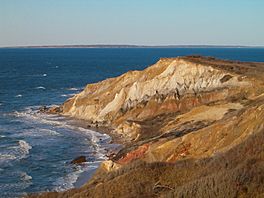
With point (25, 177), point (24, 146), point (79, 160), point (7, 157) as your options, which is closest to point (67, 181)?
point (25, 177)

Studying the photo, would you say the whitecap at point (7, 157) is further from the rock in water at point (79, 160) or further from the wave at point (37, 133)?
the wave at point (37, 133)

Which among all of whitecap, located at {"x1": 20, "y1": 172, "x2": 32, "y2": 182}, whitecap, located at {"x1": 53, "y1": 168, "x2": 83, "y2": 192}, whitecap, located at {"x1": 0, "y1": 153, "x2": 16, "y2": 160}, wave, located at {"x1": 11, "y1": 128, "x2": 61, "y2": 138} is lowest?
wave, located at {"x1": 11, "y1": 128, "x2": 61, "y2": 138}

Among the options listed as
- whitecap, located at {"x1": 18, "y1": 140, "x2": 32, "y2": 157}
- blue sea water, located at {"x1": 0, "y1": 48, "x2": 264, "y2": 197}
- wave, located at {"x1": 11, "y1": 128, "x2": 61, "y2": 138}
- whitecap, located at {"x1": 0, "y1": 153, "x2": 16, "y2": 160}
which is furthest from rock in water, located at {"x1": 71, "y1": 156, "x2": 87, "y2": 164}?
wave, located at {"x1": 11, "y1": 128, "x2": 61, "y2": 138}

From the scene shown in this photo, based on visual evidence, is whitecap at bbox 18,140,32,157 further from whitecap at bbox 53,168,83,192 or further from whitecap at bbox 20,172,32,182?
whitecap at bbox 53,168,83,192

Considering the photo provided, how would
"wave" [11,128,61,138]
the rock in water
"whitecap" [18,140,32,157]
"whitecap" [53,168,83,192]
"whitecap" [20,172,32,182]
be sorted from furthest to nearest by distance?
"wave" [11,128,61,138] → "whitecap" [18,140,32,157] → the rock in water → "whitecap" [20,172,32,182] → "whitecap" [53,168,83,192]

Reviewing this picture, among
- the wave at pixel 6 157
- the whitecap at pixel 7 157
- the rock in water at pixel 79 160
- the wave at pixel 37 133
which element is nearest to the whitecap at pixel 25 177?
the rock in water at pixel 79 160

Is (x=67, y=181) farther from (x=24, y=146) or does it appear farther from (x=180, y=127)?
(x=24, y=146)
